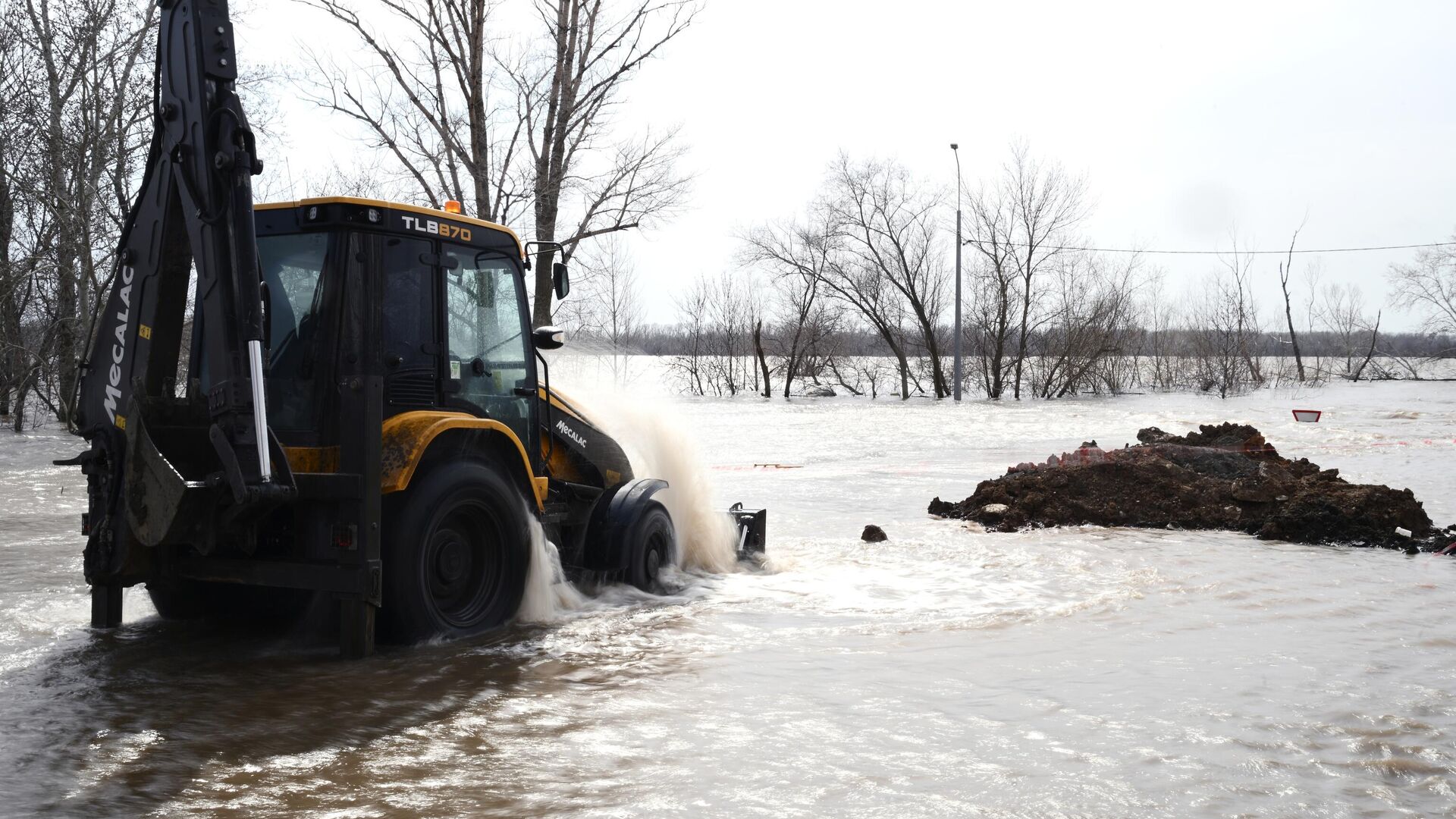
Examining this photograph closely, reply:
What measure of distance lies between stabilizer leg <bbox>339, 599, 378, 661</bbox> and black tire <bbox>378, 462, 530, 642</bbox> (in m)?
0.19

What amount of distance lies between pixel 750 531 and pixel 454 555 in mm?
3884

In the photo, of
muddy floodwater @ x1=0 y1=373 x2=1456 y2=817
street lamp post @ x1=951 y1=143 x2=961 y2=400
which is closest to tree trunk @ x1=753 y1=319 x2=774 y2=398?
street lamp post @ x1=951 y1=143 x2=961 y2=400

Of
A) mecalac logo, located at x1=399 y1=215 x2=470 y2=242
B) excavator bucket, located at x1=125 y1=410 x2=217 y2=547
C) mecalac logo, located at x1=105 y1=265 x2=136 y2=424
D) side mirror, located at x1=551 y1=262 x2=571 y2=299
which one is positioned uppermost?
mecalac logo, located at x1=399 y1=215 x2=470 y2=242

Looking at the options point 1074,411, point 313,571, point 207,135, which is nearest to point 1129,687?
point 313,571

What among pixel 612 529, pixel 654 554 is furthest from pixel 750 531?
pixel 612 529

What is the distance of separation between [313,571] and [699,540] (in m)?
4.13

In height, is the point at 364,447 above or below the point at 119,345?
below

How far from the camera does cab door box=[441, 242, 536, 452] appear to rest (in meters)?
7.03

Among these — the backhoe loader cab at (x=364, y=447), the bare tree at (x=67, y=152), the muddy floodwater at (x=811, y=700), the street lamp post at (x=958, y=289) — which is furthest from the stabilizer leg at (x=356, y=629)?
the street lamp post at (x=958, y=289)

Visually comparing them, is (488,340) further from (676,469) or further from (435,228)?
(676,469)

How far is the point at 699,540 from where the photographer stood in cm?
977

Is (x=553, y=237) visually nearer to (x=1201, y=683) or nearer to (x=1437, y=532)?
(x=1437, y=532)

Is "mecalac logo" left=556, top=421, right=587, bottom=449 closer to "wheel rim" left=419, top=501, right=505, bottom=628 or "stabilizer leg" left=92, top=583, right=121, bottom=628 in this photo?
"wheel rim" left=419, top=501, right=505, bottom=628

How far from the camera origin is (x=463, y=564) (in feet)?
22.7
